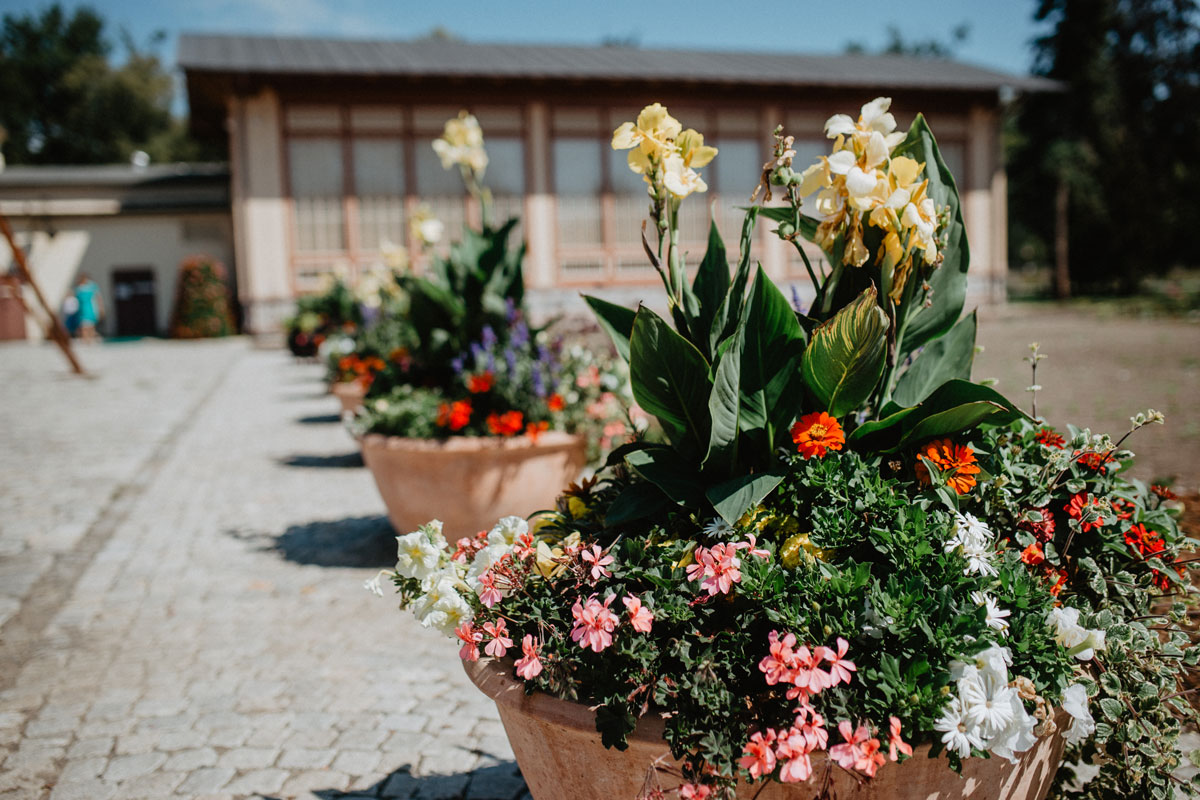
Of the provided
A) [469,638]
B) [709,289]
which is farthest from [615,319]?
[469,638]

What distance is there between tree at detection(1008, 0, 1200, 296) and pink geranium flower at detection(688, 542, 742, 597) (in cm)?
2848

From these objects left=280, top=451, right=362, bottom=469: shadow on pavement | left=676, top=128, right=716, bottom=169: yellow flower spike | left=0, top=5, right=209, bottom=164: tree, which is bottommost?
left=280, top=451, right=362, bottom=469: shadow on pavement

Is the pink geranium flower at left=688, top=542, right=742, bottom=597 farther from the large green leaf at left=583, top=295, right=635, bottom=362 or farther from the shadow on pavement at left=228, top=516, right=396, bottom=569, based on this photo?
the shadow on pavement at left=228, top=516, right=396, bottom=569

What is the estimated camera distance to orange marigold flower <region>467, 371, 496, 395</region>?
399cm

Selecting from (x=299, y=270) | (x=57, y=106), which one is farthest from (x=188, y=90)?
(x=57, y=106)

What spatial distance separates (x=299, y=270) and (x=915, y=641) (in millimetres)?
16201

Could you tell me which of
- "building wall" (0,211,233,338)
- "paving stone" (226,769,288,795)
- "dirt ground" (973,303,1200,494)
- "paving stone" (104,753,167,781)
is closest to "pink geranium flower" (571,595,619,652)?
"paving stone" (226,769,288,795)

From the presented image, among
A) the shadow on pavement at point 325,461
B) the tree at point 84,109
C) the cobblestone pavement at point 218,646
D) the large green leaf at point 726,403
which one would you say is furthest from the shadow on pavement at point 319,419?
the tree at point 84,109

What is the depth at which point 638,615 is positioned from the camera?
4.89ft

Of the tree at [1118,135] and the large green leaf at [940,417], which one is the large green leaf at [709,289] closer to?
the large green leaf at [940,417]

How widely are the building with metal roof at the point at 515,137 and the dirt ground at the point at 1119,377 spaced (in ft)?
12.3

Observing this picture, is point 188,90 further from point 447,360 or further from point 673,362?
point 673,362

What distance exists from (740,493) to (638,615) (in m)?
0.35

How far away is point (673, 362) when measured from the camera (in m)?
1.81
